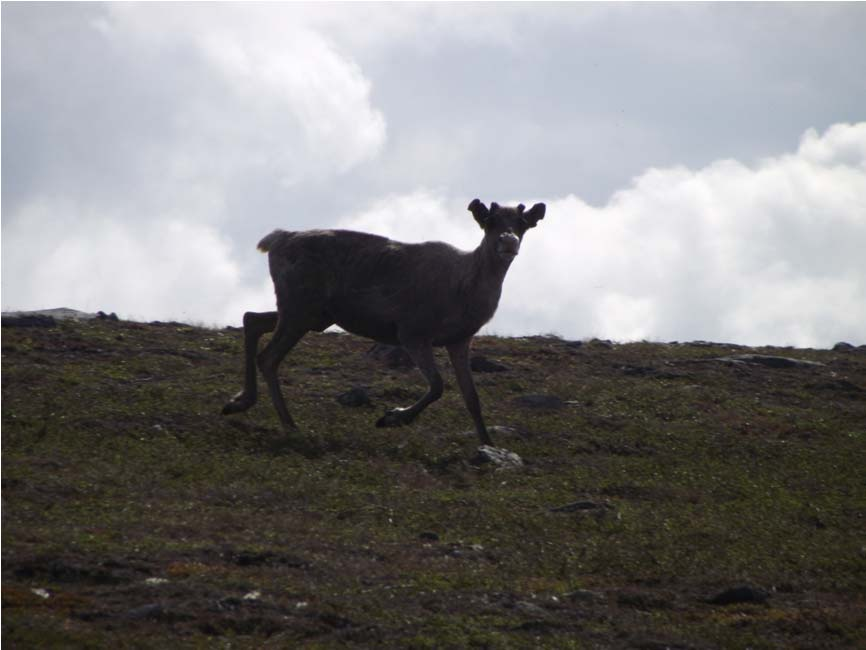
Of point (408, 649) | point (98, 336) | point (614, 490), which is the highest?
point (98, 336)

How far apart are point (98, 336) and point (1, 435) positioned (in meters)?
8.07

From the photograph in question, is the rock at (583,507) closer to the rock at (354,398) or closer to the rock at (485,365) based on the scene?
the rock at (354,398)

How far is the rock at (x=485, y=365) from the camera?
2395 centimetres

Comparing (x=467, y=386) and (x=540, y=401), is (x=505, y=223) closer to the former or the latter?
(x=467, y=386)

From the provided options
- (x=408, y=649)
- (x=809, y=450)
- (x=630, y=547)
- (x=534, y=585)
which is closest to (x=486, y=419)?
(x=809, y=450)

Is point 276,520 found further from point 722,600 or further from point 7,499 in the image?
point 722,600

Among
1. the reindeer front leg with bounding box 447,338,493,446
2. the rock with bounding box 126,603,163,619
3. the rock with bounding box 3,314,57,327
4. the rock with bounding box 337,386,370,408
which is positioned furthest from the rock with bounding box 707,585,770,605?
the rock with bounding box 3,314,57,327

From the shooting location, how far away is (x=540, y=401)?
70.9 feet

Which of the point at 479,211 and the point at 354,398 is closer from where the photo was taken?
the point at 479,211

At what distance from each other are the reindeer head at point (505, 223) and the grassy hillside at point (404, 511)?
2.56 meters

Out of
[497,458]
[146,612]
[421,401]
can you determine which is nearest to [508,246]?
[421,401]

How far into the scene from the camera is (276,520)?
44.8ft

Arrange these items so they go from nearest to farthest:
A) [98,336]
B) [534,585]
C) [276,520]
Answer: [534,585], [276,520], [98,336]

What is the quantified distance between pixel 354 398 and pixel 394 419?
1908 millimetres
